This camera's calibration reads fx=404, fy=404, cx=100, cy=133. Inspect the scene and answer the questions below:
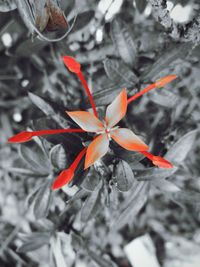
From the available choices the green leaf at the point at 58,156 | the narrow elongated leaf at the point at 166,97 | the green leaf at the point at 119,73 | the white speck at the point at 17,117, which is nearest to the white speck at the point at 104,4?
the green leaf at the point at 119,73

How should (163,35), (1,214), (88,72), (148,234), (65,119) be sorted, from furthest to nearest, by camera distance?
1. (1,214)
2. (148,234)
3. (88,72)
4. (163,35)
5. (65,119)

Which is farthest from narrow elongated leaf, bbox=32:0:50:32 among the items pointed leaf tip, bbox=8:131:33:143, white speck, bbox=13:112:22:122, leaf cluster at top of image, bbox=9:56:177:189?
white speck, bbox=13:112:22:122

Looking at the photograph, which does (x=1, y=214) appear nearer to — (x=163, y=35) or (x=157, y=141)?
(x=157, y=141)

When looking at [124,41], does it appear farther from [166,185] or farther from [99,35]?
[166,185]

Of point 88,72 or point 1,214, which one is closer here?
point 88,72

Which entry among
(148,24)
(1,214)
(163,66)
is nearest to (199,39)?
(163,66)

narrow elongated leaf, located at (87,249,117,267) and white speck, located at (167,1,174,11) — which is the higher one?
white speck, located at (167,1,174,11)

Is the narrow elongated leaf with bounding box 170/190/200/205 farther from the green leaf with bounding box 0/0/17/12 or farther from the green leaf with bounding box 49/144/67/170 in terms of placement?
the green leaf with bounding box 0/0/17/12
